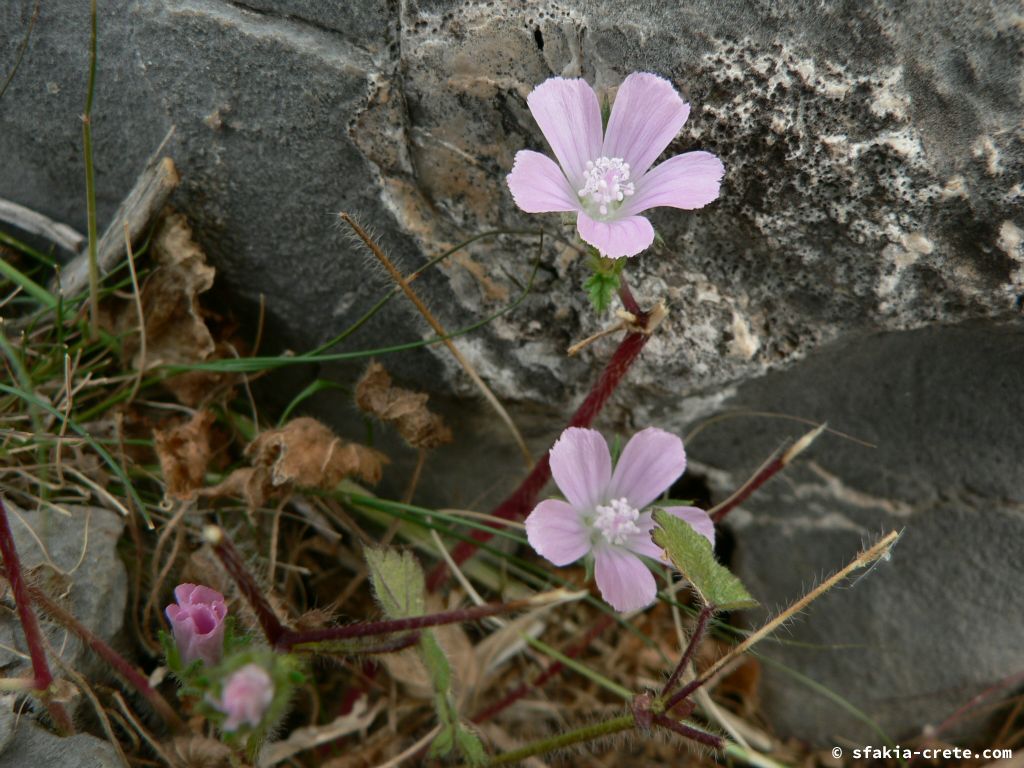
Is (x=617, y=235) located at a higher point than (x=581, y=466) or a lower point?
higher

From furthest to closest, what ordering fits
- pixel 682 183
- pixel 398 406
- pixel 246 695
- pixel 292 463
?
pixel 398 406, pixel 292 463, pixel 682 183, pixel 246 695

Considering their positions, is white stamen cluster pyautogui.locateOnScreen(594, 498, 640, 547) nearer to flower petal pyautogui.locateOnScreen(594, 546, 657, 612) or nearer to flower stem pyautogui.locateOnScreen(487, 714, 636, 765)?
flower petal pyautogui.locateOnScreen(594, 546, 657, 612)

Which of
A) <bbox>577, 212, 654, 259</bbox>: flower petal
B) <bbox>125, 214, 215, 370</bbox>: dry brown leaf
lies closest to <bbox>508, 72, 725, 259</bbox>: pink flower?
<bbox>577, 212, 654, 259</bbox>: flower petal

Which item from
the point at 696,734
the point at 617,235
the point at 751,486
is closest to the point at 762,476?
the point at 751,486

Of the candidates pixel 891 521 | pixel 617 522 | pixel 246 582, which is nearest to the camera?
pixel 246 582

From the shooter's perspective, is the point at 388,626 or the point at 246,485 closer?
the point at 388,626

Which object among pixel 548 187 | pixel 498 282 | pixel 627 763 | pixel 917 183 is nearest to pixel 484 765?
pixel 627 763

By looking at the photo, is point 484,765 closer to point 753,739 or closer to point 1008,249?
point 753,739

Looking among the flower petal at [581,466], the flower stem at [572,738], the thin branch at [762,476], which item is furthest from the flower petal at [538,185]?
the flower stem at [572,738]

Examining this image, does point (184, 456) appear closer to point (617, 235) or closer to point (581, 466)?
point (581, 466)
